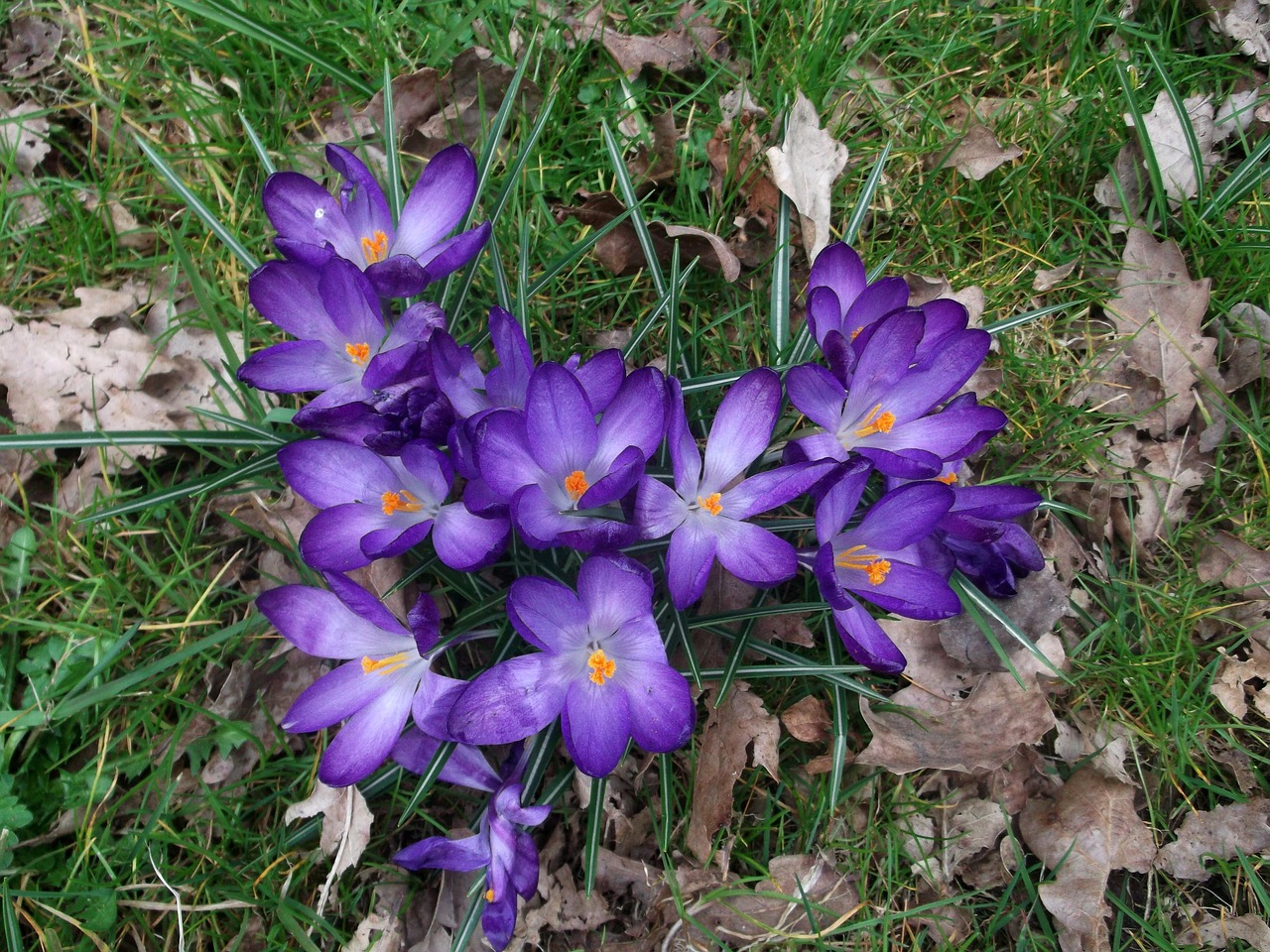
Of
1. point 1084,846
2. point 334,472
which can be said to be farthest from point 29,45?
point 1084,846

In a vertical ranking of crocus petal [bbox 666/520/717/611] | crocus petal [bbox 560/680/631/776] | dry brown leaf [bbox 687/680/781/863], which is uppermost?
crocus petal [bbox 666/520/717/611]

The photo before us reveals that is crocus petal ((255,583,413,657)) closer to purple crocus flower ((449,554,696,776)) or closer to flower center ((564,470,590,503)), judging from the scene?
purple crocus flower ((449,554,696,776))

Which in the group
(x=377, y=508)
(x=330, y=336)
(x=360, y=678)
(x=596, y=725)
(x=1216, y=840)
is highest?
(x=330, y=336)

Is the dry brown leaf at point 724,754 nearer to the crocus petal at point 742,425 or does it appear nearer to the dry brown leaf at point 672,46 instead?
the crocus petal at point 742,425

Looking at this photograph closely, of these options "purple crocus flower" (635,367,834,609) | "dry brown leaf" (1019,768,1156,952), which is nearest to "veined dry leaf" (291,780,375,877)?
"purple crocus flower" (635,367,834,609)

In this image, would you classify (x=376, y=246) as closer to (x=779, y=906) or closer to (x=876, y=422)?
(x=876, y=422)

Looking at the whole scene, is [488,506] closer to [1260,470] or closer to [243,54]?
[243,54]
